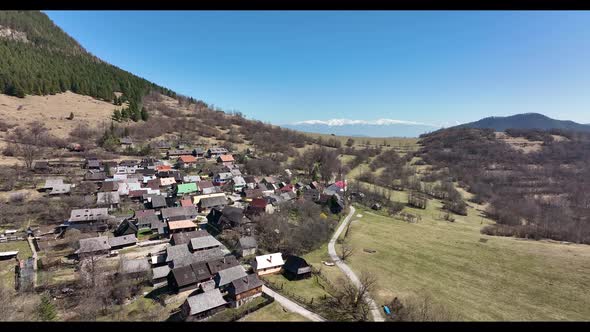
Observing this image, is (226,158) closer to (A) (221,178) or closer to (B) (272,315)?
(A) (221,178)

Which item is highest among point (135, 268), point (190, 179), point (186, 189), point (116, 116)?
point (116, 116)

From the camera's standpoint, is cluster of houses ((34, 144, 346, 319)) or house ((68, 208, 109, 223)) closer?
cluster of houses ((34, 144, 346, 319))

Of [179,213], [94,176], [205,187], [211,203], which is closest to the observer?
[179,213]

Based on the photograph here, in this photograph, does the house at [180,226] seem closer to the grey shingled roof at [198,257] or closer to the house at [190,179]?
the grey shingled roof at [198,257]

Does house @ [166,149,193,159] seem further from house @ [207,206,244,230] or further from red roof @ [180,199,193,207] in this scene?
house @ [207,206,244,230]

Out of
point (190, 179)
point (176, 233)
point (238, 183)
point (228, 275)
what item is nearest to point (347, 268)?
point (228, 275)

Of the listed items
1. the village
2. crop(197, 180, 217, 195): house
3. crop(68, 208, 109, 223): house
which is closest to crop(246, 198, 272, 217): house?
the village

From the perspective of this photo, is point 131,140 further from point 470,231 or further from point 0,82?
point 470,231
